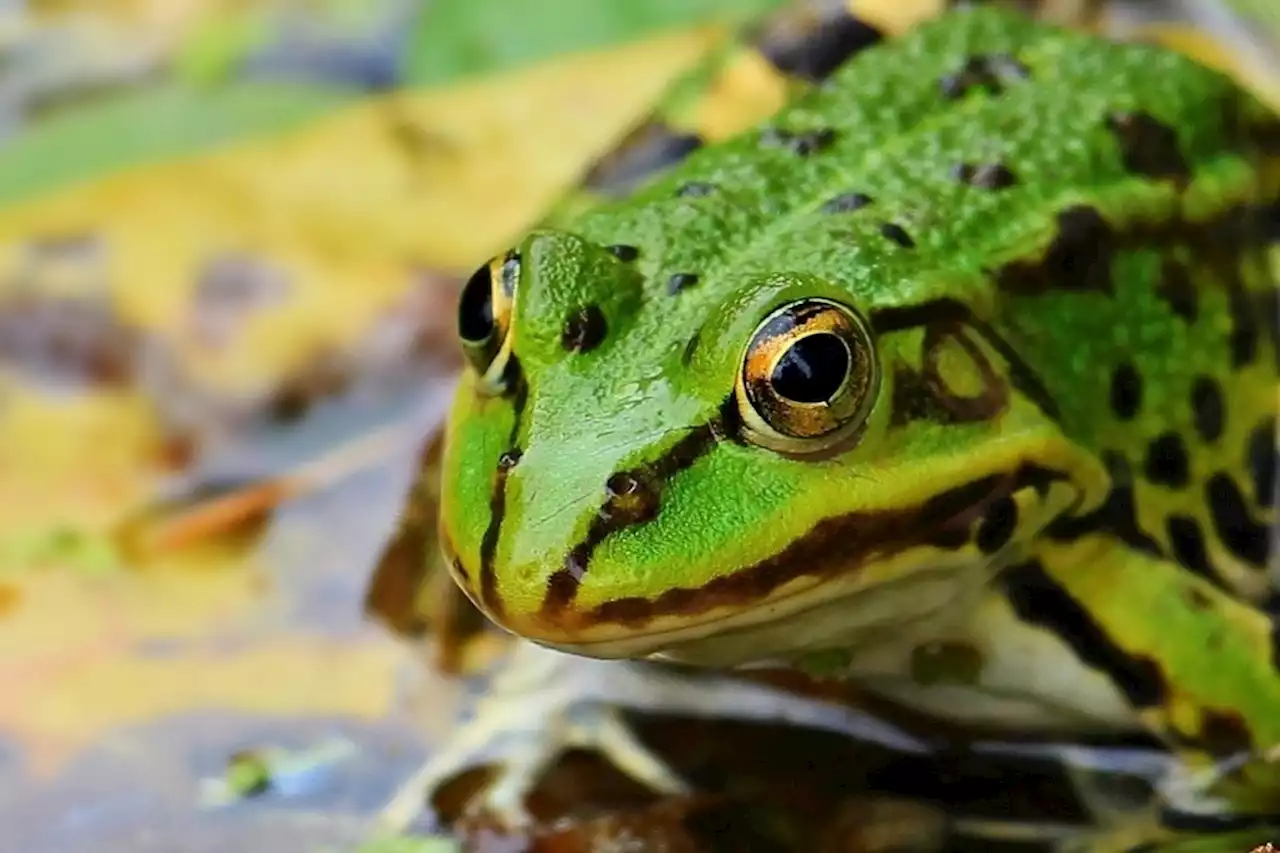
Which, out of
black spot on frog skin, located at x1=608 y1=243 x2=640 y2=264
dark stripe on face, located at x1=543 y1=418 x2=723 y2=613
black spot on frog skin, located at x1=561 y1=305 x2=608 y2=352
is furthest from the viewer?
black spot on frog skin, located at x1=608 y1=243 x2=640 y2=264

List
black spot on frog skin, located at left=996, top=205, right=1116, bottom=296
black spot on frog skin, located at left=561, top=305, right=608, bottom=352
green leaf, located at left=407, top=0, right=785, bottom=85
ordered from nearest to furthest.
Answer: black spot on frog skin, located at left=561, top=305, right=608, bottom=352, black spot on frog skin, located at left=996, top=205, right=1116, bottom=296, green leaf, located at left=407, top=0, right=785, bottom=85

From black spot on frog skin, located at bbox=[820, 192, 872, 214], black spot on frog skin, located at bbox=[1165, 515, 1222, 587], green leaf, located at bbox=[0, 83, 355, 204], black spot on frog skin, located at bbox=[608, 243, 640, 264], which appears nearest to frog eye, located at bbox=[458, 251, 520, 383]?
black spot on frog skin, located at bbox=[608, 243, 640, 264]

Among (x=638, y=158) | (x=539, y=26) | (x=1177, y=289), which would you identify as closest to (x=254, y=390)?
(x=638, y=158)

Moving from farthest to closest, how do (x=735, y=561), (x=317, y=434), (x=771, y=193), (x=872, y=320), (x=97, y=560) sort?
(x=317, y=434)
(x=97, y=560)
(x=771, y=193)
(x=872, y=320)
(x=735, y=561)

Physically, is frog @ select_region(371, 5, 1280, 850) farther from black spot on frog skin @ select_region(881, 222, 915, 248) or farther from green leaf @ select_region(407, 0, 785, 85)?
green leaf @ select_region(407, 0, 785, 85)

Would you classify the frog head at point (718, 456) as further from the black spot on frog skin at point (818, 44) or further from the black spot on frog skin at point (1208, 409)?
the black spot on frog skin at point (818, 44)

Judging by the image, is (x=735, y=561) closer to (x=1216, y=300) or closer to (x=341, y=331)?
(x=1216, y=300)

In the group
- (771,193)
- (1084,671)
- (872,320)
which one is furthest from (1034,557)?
(771,193)
